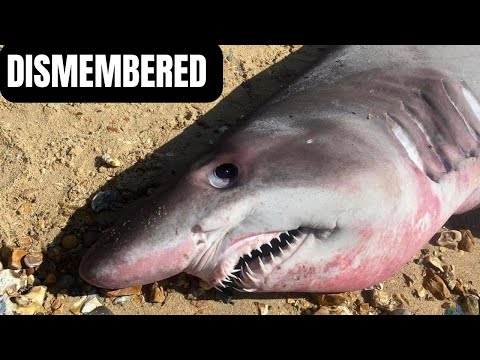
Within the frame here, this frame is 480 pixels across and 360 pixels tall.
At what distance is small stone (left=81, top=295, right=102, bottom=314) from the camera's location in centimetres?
285

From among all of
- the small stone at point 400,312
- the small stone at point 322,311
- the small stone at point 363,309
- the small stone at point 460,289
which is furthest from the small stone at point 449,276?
the small stone at point 322,311

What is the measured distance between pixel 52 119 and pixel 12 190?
2.14 ft

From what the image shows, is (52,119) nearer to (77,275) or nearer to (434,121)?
(77,275)

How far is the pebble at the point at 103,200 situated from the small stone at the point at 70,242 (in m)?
0.22

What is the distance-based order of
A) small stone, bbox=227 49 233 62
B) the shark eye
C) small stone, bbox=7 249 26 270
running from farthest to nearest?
small stone, bbox=227 49 233 62 → small stone, bbox=7 249 26 270 → the shark eye

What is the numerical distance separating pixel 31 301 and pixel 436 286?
1997 mm

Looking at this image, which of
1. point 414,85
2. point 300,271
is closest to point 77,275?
point 300,271

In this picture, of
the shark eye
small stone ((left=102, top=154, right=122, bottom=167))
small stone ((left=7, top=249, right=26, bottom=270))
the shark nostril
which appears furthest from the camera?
small stone ((left=102, top=154, right=122, bottom=167))

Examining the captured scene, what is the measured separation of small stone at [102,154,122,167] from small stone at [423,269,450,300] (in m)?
1.84

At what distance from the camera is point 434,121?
300 centimetres

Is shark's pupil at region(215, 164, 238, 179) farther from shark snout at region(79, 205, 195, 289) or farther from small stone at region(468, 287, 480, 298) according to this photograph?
small stone at region(468, 287, 480, 298)

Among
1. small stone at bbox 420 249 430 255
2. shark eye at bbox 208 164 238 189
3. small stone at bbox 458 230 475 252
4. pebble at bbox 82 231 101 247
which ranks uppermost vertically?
shark eye at bbox 208 164 238 189

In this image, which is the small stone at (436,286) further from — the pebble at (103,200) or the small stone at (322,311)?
the pebble at (103,200)

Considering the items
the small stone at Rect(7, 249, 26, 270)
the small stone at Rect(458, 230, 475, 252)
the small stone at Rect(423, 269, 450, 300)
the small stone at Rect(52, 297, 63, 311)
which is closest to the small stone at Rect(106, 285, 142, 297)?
the small stone at Rect(52, 297, 63, 311)
